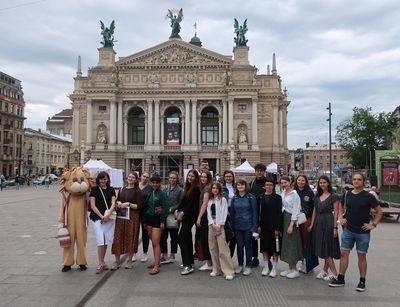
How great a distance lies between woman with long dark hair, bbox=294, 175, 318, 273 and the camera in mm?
8891

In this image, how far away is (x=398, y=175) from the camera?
3559 cm

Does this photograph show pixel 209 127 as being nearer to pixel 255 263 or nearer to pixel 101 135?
pixel 101 135

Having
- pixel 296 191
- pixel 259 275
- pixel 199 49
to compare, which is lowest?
pixel 259 275

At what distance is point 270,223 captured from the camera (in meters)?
8.91

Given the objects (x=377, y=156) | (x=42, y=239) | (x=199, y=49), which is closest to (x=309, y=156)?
(x=199, y=49)

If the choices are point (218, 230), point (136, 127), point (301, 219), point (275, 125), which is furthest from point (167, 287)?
point (136, 127)

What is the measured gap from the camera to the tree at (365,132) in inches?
3009

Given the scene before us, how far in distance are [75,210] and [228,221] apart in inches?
125

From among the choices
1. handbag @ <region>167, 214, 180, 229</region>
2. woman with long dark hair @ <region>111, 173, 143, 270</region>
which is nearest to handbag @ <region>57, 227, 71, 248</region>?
woman with long dark hair @ <region>111, 173, 143, 270</region>

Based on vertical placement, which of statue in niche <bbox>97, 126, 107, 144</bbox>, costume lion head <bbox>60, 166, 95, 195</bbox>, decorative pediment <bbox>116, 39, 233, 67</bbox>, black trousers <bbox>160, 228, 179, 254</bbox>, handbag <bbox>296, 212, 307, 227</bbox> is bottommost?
black trousers <bbox>160, 228, 179, 254</bbox>

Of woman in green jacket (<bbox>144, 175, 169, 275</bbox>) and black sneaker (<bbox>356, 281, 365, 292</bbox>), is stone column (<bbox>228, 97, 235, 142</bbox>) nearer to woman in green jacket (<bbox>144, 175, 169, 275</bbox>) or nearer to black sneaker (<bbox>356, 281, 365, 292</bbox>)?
woman in green jacket (<bbox>144, 175, 169, 275</bbox>)

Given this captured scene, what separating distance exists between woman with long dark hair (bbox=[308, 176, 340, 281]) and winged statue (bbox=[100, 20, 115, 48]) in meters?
63.5

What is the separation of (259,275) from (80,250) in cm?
373

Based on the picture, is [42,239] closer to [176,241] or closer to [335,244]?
[176,241]
